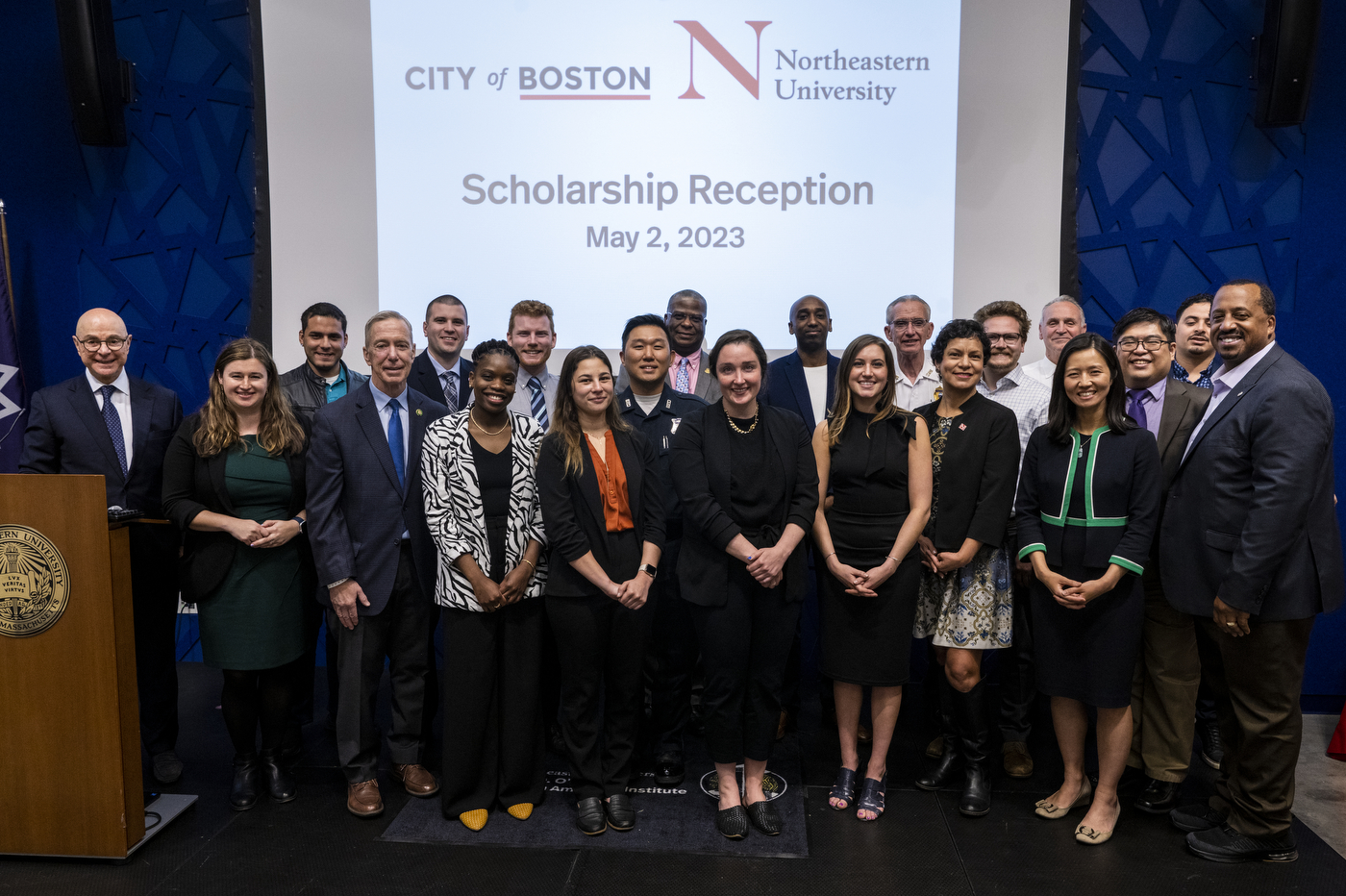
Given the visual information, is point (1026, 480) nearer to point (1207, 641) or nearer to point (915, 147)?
point (1207, 641)

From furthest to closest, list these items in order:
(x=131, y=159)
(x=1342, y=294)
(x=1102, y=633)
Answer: (x=131, y=159) < (x=1342, y=294) < (x=1102, y=633)

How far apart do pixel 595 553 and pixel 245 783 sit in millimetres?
1573

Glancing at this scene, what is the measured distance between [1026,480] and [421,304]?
2953mm

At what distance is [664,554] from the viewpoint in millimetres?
2986

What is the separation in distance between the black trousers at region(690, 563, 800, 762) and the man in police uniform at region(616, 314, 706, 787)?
0.40 m

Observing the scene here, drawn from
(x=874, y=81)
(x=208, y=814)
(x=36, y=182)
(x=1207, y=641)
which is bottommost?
(x=208, y=814)

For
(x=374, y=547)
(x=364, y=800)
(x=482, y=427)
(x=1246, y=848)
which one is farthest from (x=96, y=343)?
(x=1246, y=848)

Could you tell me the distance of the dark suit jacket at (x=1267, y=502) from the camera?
7.48ft

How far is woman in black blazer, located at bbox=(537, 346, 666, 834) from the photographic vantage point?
8.22 ft

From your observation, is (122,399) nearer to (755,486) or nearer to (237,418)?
(237,418)

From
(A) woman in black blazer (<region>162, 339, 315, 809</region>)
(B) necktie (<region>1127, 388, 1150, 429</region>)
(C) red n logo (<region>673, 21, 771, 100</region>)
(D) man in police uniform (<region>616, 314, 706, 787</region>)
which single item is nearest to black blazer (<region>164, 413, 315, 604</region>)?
(A) woman in black blazer (<region>162, 339, 315, 809</region>)

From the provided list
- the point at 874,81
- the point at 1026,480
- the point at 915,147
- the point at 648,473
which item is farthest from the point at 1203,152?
the point at 648,473

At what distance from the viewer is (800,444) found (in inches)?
102

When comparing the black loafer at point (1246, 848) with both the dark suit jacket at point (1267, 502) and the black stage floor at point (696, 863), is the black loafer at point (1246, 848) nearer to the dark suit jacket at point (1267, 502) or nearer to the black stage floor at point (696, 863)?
the black stage floor at point (696, 863)
